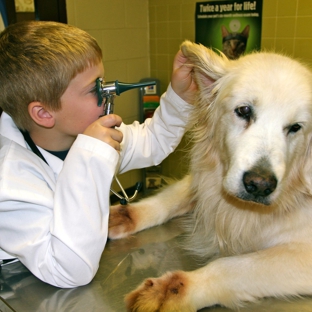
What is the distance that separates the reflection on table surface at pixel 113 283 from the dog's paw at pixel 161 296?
0.12 feet

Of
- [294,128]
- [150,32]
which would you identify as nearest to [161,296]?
[294,128]

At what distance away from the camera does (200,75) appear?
1.14m

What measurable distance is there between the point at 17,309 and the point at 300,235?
2.19ft

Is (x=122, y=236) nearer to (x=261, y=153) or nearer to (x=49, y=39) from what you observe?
(x=261, y=153)

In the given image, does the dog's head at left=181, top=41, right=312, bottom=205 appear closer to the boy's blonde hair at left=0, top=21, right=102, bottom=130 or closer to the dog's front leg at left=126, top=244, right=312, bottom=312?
the dog's front leg at left=126, top=244, right=312, bottom=312

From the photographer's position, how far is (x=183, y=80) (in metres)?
1.20

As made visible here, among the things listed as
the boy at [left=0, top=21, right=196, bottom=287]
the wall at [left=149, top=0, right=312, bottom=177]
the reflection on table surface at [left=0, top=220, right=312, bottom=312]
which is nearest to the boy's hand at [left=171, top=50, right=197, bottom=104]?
the boy at [left=0, top=21, right=196, bottom=287]

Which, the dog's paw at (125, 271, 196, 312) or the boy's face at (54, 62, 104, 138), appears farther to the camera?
the boy's face at (54, 62, 104, 138)

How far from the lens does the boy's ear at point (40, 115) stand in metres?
1.05

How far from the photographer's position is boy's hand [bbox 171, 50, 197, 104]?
1189 millimetres

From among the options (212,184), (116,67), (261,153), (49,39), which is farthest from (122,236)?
(116,67)

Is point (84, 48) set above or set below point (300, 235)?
above

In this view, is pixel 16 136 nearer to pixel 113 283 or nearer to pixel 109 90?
pixel 109 90

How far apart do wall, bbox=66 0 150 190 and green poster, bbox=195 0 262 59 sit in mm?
486
